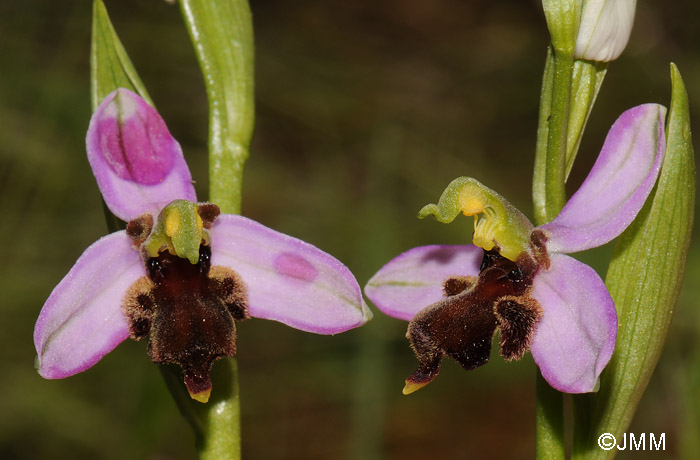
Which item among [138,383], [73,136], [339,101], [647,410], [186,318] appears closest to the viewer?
[186,318]

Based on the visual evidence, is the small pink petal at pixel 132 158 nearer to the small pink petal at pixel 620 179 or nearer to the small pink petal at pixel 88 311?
the small pink petal at pixel 88 311

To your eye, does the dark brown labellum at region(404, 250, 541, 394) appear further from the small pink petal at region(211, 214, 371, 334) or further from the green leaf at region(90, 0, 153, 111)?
the green leaf at region(90, 0, 153, 111)

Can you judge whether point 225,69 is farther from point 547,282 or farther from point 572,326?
point 572,326

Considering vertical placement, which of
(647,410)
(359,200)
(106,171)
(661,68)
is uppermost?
(106,171)

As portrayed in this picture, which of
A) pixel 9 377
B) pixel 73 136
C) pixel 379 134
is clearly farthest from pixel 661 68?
pixel 9 377

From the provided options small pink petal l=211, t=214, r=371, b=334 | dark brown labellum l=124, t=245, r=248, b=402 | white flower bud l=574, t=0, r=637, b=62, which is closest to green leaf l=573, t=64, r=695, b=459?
white flower bud l=574, t=0, r=637, b=62

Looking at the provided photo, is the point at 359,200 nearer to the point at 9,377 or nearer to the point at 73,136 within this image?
the point at 73,136
